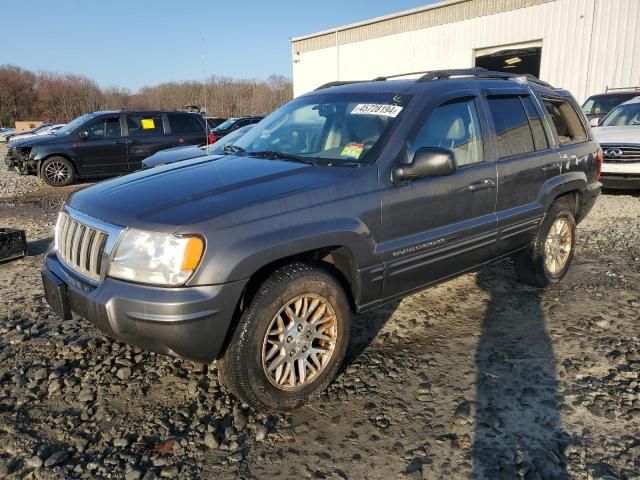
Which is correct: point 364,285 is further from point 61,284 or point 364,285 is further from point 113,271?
point 61,284

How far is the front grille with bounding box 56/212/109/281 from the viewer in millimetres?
2613

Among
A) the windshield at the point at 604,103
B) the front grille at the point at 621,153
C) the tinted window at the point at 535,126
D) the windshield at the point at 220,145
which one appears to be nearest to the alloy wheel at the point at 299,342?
the windshield at the point at 220,145

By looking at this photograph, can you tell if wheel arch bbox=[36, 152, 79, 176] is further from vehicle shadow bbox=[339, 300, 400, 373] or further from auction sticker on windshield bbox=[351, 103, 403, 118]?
auction sticker on windshield bbox=[351, 103, 403, 118]

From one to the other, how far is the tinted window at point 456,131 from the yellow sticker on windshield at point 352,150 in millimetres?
367

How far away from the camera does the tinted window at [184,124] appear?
12008mm

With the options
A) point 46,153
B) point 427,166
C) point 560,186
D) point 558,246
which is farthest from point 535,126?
point 46,153

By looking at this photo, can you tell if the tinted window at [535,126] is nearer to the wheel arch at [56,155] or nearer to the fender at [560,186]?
the fender at [560,186]

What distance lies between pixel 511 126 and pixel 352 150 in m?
1.56

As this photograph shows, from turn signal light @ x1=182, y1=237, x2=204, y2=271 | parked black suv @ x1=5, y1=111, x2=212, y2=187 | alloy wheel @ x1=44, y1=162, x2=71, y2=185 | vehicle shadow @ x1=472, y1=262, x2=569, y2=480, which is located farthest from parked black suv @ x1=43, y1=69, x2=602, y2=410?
alloy wheel @ x1=44, y1=162, x2=71, y2=185

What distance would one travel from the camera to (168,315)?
2.35 meters

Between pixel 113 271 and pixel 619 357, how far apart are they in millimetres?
3208

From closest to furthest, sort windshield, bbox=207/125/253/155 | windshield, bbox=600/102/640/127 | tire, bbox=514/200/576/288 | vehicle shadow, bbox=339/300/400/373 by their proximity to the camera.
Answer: vehicle shadow, bbox=339/300/400/373 → windshield, bbox=207/125/253/155 → tire, bbox=514/200/576/288 → windshield, bbox=600/102/640/127

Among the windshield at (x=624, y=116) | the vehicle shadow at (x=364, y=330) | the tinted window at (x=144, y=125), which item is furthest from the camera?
the tinted window at (x=144, y=125)

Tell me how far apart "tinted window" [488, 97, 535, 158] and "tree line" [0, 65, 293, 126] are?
63.8 m
